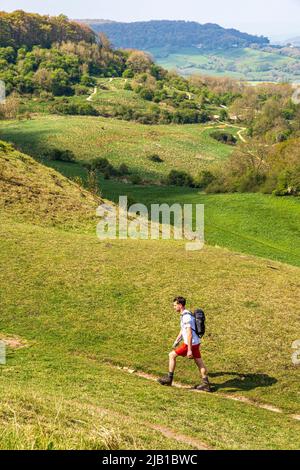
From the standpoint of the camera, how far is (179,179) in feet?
314

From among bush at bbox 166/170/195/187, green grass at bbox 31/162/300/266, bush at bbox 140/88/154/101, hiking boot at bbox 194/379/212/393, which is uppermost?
bush at bbox 140/88/154/101

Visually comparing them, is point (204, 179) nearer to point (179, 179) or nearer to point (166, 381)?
point (179, 179)

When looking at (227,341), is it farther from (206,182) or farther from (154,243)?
(206,182)

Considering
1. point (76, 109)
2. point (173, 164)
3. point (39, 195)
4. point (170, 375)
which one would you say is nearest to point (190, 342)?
point (170, 375)

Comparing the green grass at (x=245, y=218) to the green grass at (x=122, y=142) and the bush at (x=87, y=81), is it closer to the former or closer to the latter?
the green grass at (x=122, y=142)

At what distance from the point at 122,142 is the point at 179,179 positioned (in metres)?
38.0

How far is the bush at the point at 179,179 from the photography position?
3720 inches

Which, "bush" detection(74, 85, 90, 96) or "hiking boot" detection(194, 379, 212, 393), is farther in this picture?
"bush" detection(74, 85, 90, 96)

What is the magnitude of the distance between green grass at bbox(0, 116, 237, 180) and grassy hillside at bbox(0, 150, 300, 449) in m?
72.2

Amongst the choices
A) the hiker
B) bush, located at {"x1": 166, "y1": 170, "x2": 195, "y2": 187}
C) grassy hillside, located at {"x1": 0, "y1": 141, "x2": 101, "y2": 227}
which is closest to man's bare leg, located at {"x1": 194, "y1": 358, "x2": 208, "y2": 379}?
the hiker

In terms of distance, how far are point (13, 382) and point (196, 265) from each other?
44.3 ft

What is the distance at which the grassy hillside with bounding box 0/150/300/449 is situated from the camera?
1245 centimetres

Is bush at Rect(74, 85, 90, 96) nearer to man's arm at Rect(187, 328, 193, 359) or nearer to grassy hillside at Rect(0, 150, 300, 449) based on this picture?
grassy hillside at Rect(0, 150, 300, 449)

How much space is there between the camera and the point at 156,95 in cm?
19438
